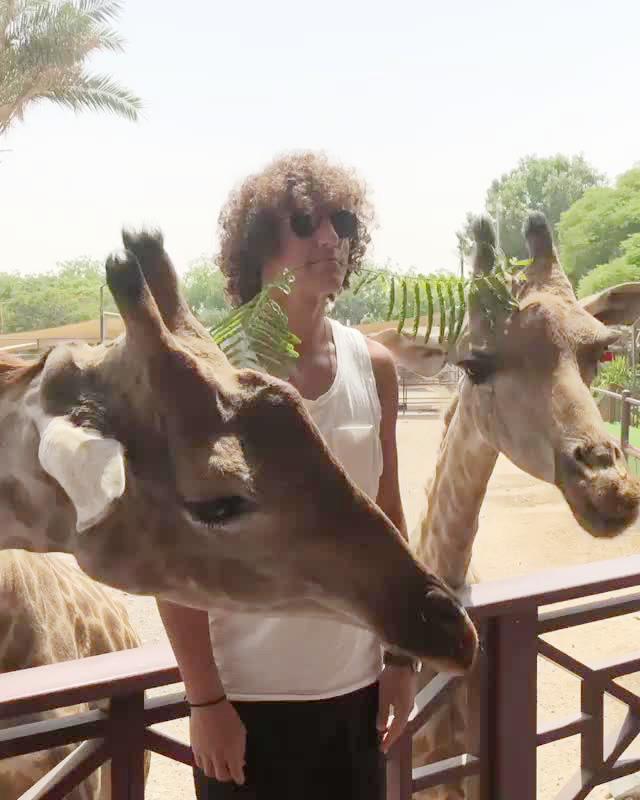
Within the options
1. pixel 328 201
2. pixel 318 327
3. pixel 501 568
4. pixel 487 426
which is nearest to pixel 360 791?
pixel 318 327

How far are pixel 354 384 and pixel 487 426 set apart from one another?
1012mm

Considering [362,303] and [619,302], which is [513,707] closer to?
[362,303]

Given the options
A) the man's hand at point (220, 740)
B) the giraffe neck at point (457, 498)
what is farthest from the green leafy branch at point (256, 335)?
the giraffe neck at point (457, 498)

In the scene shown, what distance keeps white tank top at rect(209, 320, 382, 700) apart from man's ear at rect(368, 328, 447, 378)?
0.42 metres

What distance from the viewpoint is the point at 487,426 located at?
Result: 2.48 meters

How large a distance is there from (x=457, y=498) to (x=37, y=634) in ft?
4.06

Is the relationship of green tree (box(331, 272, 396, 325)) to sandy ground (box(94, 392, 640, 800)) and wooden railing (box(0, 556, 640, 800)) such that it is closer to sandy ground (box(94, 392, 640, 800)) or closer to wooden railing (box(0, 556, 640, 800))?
wooden railing (box(0, 556, 640, 800))

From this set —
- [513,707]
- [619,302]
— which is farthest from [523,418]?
[513,707]

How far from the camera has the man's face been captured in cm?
147

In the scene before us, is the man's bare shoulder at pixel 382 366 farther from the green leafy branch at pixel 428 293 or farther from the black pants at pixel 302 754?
the black pants at pixel 302 754

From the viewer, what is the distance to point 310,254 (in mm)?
1475

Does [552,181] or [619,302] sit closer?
[619,302]

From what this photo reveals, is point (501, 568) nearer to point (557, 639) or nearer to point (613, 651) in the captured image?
point (557, 639)

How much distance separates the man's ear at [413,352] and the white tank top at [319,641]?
0.42 metres
